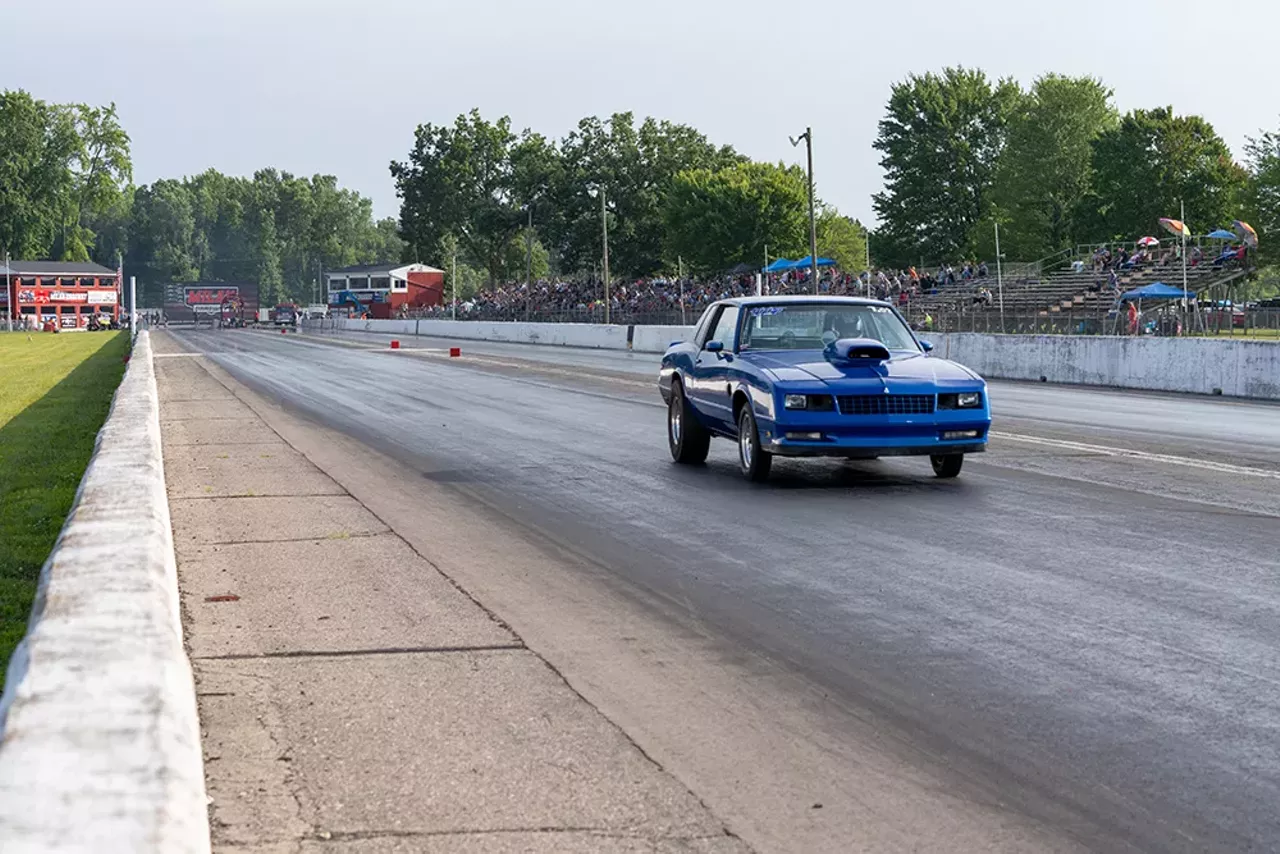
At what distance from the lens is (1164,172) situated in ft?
297

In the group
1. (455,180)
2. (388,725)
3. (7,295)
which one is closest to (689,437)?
(388,725)

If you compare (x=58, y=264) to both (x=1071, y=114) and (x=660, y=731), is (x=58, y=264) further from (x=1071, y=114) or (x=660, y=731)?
(x=660, y=731)

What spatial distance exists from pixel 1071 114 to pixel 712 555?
109m

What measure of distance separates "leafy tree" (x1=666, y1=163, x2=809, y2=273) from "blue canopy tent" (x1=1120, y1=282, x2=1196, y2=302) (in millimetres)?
61703

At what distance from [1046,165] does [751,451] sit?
4008 inches

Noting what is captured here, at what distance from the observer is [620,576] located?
27.9ft

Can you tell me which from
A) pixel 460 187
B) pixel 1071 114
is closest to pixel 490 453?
pixel 1071 114

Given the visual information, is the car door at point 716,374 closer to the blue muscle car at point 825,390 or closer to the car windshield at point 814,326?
the blue muscle car at point 825,390

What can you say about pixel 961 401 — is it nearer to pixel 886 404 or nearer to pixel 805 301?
pixel 886 404

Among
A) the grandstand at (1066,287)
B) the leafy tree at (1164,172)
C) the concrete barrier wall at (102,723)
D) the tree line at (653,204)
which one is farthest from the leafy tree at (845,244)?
the concrete barrier wall at (102,723)

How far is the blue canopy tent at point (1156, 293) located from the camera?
42.9 m

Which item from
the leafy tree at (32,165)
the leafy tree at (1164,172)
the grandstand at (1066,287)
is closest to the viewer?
Result: the grandstand at (1066,287)

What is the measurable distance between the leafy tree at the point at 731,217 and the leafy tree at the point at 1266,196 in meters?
39.9

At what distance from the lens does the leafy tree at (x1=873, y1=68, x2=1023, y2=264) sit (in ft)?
372
